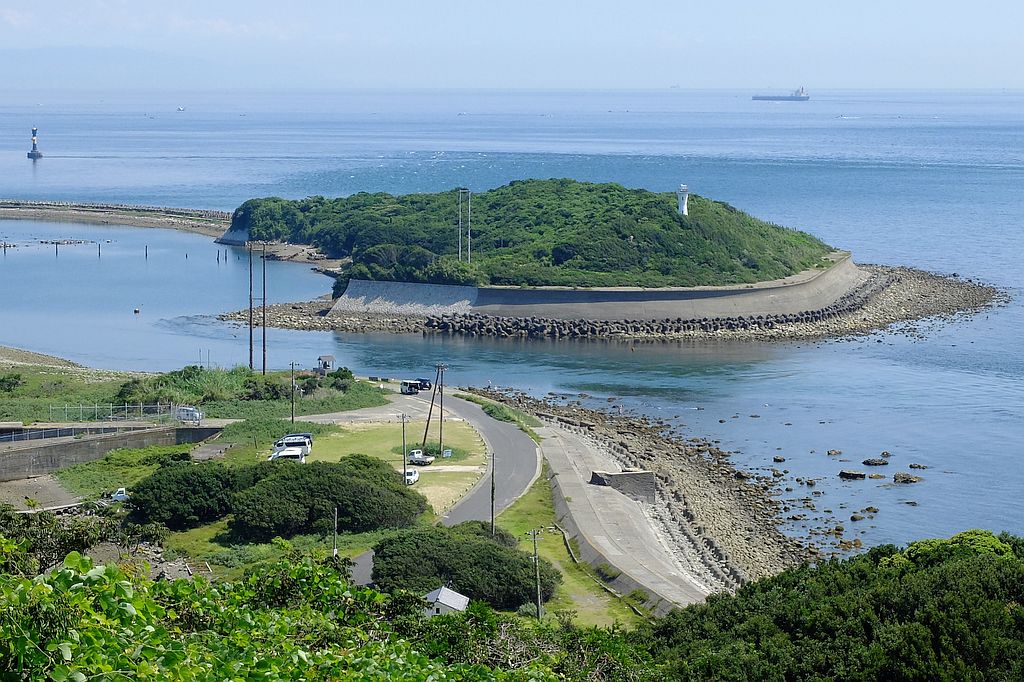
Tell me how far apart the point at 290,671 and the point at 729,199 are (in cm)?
13863

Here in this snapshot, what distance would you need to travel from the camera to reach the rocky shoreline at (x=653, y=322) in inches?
2756

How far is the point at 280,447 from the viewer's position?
130 ft

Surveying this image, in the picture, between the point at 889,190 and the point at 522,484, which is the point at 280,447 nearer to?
the point at 522,484

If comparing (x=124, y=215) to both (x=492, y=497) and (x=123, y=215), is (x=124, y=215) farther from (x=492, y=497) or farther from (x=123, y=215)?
→ (x=492, y=497)

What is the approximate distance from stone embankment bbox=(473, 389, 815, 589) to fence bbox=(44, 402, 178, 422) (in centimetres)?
1385

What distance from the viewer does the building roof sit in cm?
2369

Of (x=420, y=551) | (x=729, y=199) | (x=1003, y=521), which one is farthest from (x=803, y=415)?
(x=729, y=199)

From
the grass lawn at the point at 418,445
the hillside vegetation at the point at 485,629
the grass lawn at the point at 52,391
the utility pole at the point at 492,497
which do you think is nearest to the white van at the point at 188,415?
the grass lawn at the point at 52,391

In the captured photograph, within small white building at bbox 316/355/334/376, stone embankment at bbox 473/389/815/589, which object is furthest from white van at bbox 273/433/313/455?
small white building at bbox 316/355/334/376

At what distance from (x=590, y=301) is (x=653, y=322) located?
3.72m

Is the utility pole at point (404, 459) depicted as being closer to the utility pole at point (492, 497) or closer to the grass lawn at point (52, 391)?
the utility pole at point (492, 497)

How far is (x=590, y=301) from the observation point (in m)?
72.2

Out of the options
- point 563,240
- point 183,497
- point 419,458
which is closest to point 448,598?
point 183,497

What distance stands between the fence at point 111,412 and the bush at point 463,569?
17.6 meters
